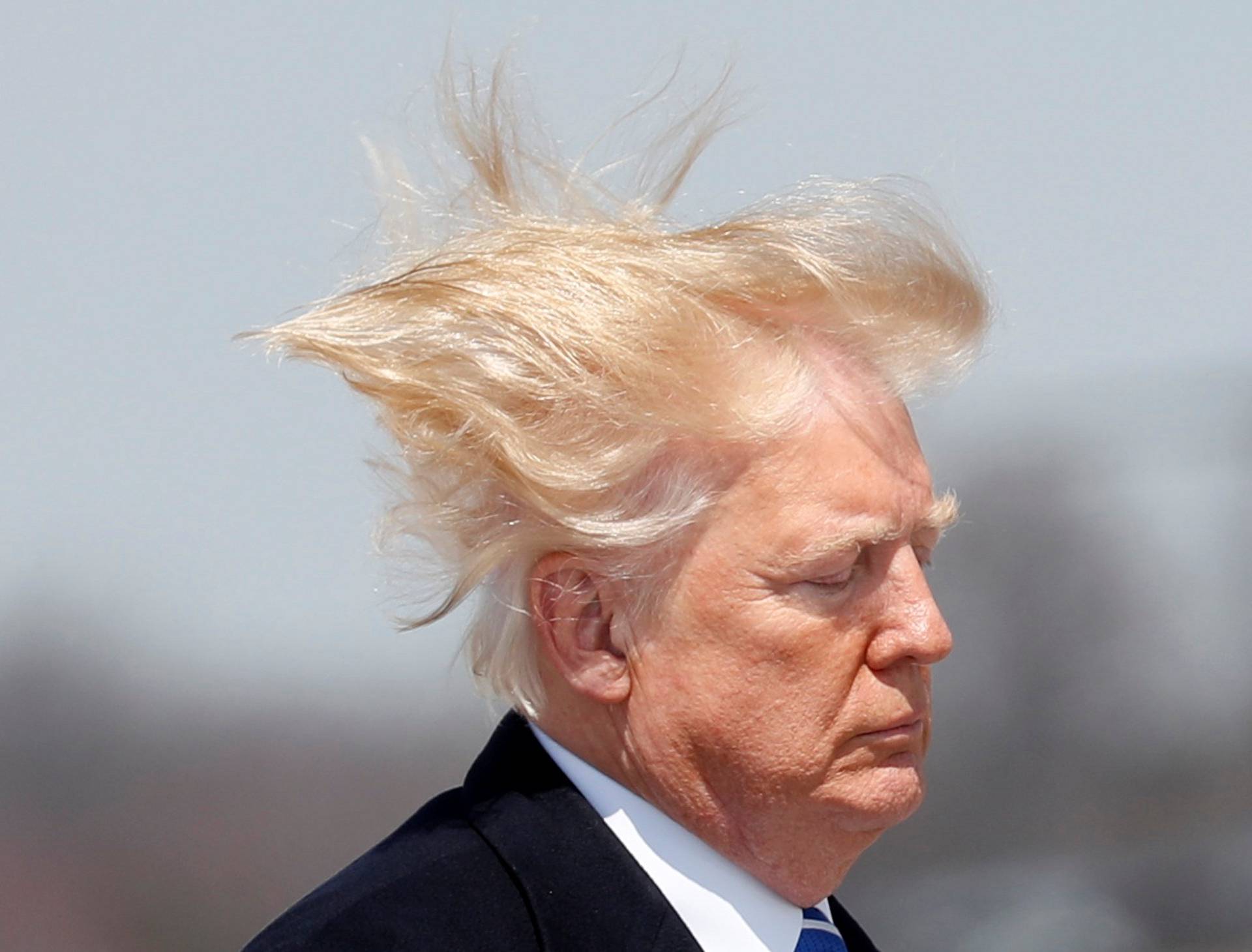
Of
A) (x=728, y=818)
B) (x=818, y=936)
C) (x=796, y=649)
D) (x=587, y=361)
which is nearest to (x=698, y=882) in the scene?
(x=728, y=818)

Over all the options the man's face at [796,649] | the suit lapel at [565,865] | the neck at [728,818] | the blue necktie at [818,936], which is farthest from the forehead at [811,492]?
the blue necktie at [818,936]

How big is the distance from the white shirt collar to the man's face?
5cm

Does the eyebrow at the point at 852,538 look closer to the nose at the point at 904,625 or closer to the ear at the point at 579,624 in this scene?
the nose at the point at 904,625

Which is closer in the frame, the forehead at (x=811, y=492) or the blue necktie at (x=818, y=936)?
the forehead at (x=811, y=492)

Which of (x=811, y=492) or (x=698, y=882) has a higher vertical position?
(x=811, y=492)

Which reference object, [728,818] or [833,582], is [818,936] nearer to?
[728,818]

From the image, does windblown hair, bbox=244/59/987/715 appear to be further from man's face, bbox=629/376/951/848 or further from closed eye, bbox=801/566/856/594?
closed eye, bbox=801/566/856/594

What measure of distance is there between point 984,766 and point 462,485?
317 cm

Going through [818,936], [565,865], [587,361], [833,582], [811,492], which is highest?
[587,361]

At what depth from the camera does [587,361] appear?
176 cm

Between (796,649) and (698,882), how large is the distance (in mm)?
304

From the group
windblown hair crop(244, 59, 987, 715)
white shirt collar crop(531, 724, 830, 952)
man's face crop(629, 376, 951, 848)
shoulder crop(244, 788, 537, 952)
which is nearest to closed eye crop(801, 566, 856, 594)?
man's face crop(629, 376, 951, 848)

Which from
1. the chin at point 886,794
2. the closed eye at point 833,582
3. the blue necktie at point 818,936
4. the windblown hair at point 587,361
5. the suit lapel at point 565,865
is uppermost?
the windblown hair at point 587,361

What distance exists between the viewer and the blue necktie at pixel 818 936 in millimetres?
1865
